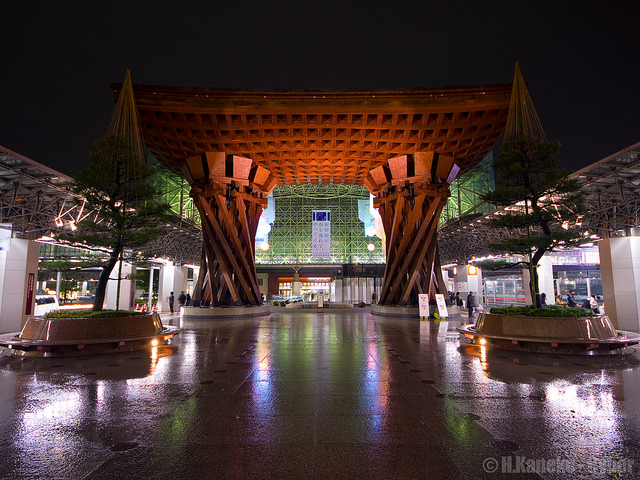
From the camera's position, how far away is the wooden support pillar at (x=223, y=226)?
2053cm

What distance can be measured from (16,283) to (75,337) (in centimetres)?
1040

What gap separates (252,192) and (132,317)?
47.3ft

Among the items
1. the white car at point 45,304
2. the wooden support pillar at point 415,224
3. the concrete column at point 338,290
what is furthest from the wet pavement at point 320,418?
the concrete column at point 338,290

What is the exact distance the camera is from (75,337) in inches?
329

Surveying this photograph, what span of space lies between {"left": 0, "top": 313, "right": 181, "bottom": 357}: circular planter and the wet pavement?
26.2 inches

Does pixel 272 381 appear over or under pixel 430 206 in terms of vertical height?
under

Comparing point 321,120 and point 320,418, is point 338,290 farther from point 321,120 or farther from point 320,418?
point 320,418

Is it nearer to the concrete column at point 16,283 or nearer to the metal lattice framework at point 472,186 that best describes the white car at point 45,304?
the concrete column at point 16,283

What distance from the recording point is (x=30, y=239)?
16.1 meters

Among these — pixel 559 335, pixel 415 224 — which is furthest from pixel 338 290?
pixel 559 335

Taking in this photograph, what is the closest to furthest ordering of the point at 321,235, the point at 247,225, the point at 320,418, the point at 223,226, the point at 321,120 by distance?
the point at 320,418 → the point at 321,120 → the point at 223,226 → the point at 247,225 → the point at 321,235

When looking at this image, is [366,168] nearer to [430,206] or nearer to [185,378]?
[430,206]

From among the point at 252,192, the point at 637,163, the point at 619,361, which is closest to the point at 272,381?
the point at 619,361

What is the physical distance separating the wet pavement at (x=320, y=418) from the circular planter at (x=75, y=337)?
2.19 ft
